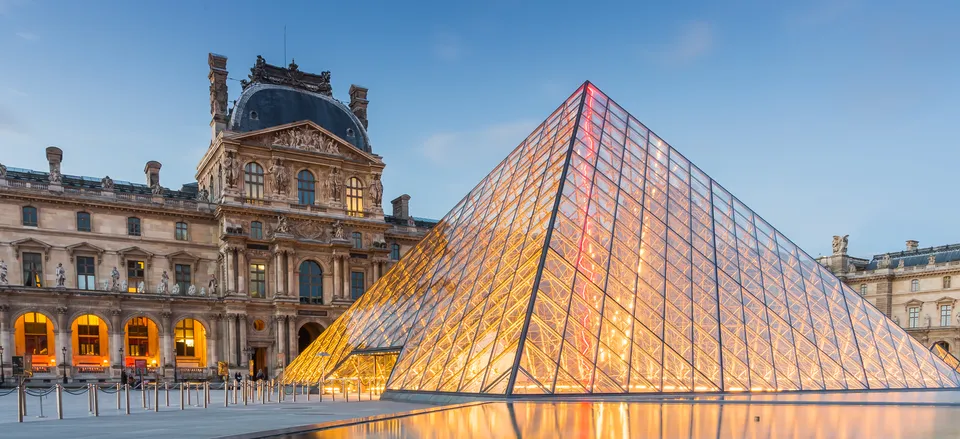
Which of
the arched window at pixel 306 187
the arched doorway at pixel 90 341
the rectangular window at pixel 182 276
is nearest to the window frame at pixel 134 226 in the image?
the rectangular window at pixel 182 276

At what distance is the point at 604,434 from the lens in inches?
296

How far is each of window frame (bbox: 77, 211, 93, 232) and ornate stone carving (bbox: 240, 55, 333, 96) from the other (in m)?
11.4

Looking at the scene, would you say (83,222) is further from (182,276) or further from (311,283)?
(311,283)

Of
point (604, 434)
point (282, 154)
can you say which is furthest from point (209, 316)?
point (604, 434)

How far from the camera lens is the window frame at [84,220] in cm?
3566

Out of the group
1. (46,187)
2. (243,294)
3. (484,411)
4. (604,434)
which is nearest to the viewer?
(604,434)

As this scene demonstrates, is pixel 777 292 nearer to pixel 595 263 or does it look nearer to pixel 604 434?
pixel 595 263

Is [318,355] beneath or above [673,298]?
beneath

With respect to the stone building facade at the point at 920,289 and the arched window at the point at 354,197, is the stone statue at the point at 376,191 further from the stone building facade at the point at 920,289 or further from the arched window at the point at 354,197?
the stone building facade at the point at 920,289

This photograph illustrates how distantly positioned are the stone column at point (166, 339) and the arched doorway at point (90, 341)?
2.61 m

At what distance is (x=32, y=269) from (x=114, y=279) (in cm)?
383

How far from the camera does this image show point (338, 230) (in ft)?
132

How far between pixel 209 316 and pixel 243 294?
209cm

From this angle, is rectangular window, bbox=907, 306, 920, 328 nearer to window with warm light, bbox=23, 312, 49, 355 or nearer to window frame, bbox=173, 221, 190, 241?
window frame, bbox=173, 221, 190, 241
